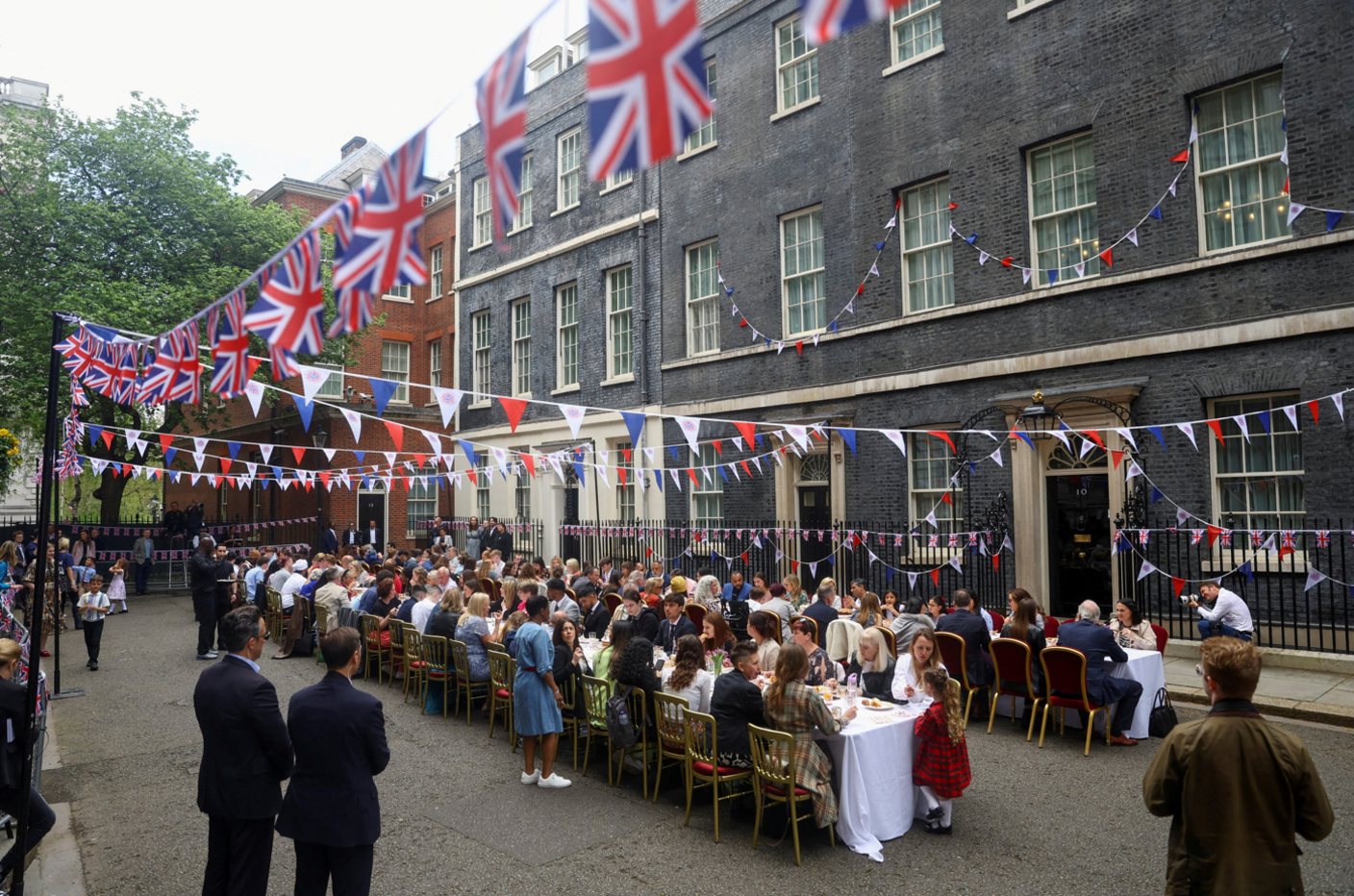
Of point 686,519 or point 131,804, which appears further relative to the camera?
point 686,519

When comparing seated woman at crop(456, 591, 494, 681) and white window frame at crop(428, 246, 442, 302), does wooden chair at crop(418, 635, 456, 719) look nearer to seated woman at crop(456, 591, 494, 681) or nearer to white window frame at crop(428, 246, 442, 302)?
seated woman at crop(456, 591, 494, 681)

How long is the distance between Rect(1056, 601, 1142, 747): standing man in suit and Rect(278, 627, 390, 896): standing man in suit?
264 inches

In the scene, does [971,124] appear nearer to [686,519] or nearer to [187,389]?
[686,519]

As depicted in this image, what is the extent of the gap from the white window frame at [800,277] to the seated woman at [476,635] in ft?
32.2

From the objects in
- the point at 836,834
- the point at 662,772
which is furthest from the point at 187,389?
the point at 836,834

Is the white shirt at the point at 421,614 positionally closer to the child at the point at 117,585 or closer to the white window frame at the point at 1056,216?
the white window frame at the point at 1056,216

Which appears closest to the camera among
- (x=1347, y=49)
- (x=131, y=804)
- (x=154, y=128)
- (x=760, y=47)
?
(x=131, y=804)

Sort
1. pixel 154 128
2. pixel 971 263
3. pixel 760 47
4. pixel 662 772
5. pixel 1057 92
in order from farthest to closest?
pixel 154 128, pixel 760 47, pixel 971 263, pixel 1057 92, pixel 662 772

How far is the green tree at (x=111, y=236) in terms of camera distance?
21.0m

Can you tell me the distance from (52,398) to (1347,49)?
14.7 metres

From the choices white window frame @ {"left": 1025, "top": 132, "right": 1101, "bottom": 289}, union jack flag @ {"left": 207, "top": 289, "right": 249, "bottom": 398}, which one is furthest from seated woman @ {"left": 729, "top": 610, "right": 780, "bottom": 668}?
white window frame @ {"left": 1025, "top": 132, "right": 1101, "bottom": 289}

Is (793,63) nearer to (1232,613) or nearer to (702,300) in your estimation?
(702,300)

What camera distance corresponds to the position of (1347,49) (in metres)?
10.9

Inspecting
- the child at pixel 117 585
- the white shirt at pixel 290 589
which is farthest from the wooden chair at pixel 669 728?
the child at pixel 117 585
